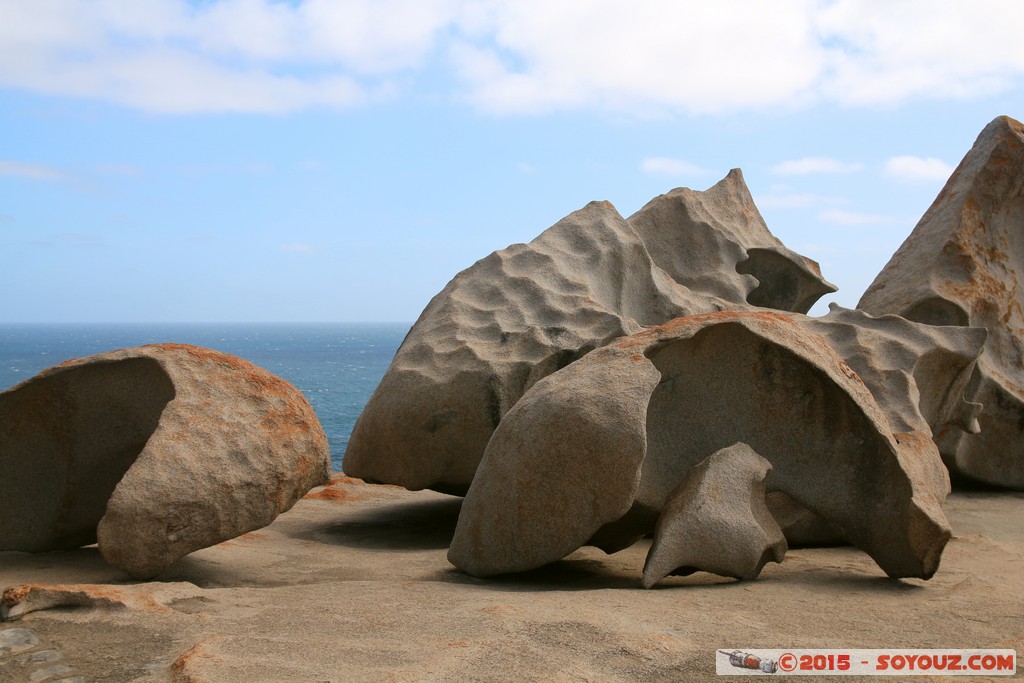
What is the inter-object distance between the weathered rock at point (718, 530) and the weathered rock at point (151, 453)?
65.4 inches

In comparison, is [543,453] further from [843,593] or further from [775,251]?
[775,251]

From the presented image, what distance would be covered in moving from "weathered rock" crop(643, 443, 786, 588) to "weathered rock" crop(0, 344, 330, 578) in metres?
1.66

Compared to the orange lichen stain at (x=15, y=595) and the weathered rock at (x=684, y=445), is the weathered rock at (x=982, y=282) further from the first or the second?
the orange lichen stain at (x=15, y=595)

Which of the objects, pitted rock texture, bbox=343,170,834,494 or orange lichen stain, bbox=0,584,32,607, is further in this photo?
pitted rock texture, bbox=343,170,834,494

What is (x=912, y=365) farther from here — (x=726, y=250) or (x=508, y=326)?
(x=508, y=326)

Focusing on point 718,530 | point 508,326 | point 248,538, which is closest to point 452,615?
point 718,530

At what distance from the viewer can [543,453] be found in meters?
4.18

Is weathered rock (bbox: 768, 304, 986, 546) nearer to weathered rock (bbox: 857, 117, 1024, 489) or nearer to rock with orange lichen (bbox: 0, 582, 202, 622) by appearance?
weathered rock (bbox: 857, 117, 1024, 489)

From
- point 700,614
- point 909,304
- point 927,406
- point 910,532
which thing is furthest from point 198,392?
point 909,304

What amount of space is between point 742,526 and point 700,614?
28.7 inches

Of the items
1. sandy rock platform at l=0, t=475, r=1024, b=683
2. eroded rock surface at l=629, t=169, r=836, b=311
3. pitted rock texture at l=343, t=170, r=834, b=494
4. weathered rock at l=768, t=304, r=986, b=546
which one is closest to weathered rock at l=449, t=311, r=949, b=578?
sandy rock platform at l=0, t=475, r=1024, b=683

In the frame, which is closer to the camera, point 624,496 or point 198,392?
point 624,496

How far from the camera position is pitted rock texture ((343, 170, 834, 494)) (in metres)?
5.59

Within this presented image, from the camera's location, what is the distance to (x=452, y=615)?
3.48 metres
